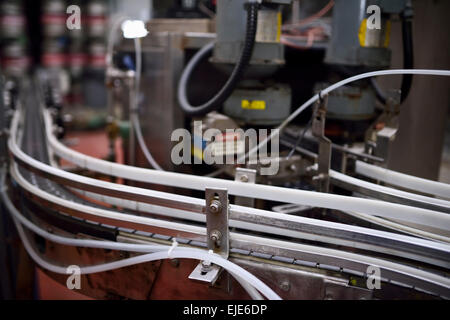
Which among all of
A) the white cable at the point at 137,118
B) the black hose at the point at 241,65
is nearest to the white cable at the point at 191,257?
the black hose at the point at 241,65

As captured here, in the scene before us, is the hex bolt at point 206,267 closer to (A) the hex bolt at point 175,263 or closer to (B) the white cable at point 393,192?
(A) the hex bolt at point 175,263

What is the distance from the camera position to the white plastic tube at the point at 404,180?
785mm

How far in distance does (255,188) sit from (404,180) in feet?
1.15

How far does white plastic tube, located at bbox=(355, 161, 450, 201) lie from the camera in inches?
30.9

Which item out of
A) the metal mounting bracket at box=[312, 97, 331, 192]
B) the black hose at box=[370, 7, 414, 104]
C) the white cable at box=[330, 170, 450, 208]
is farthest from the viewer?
the black hose at box=[370, 7, 414, 104]

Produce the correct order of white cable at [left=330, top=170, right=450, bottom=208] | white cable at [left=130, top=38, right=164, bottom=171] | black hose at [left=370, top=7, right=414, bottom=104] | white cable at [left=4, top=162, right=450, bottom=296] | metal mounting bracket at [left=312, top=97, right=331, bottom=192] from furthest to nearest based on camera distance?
white cable at [left=130, top=38, right=164, bottom=171], black hose at [left=370, top=7, right=414, bottom=104], metal mounting bracket at [left=312, top=97, right=331, bottom=192], white cable at [left=330, top=170, right=450, bottom=208], white cable at [left=4, top=162, right=450, bottom=296]

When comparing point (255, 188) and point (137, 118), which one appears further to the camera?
point (137, 118)

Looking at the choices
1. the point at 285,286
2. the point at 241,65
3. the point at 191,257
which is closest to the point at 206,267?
the point at 191,257

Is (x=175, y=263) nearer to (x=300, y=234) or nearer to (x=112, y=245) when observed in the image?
(x=112, y=245)

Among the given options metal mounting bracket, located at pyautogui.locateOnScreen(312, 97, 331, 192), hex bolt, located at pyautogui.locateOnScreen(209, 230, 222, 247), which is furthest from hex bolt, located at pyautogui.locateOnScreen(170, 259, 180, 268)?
metal mounting bracket, located at pyautogui.locateOnScreen(312, 97, 331, 192)

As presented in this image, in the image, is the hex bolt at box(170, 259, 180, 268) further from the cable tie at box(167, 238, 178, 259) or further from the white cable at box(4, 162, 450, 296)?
the white cable at box(4, 162, 450, 296)

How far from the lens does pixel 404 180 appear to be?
0.85m

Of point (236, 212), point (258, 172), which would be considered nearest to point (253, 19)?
point (258, 172)
